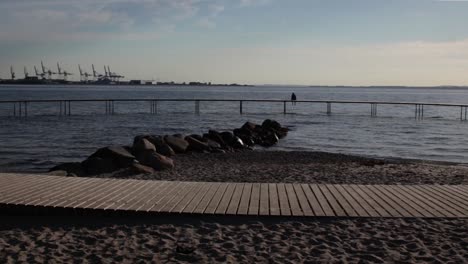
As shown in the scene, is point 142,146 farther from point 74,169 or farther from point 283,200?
point 283,200

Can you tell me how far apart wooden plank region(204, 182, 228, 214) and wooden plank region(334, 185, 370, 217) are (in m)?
1.70

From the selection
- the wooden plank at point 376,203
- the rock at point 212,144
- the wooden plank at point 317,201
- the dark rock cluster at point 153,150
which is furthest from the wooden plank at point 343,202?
the rock at point 212,144

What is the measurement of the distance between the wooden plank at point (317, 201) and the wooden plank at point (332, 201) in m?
0.04

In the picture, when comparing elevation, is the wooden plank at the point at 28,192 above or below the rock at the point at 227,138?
above

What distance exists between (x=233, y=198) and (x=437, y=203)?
2692 mm

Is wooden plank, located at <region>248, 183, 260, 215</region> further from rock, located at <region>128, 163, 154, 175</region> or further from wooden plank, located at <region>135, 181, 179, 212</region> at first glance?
rock, located at <region>128, 163, 154, 175</region>

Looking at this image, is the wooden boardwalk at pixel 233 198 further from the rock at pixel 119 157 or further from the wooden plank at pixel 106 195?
the rock at pixel 119 157

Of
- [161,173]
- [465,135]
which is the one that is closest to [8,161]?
[161,173]

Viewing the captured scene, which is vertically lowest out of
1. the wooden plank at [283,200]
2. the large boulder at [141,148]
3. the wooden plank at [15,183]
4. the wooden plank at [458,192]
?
the large boulder at [141,148]

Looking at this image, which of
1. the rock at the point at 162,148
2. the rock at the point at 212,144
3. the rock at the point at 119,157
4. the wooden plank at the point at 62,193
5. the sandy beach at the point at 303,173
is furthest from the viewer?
the rock at the point at 212,144

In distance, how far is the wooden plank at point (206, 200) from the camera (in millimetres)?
6285

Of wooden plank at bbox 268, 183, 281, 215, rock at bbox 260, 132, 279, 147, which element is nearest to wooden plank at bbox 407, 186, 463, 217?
wooden plank at bbox 268, 183, 281, 215

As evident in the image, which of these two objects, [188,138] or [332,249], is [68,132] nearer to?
[188,138]

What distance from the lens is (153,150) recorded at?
1428 centimetres
